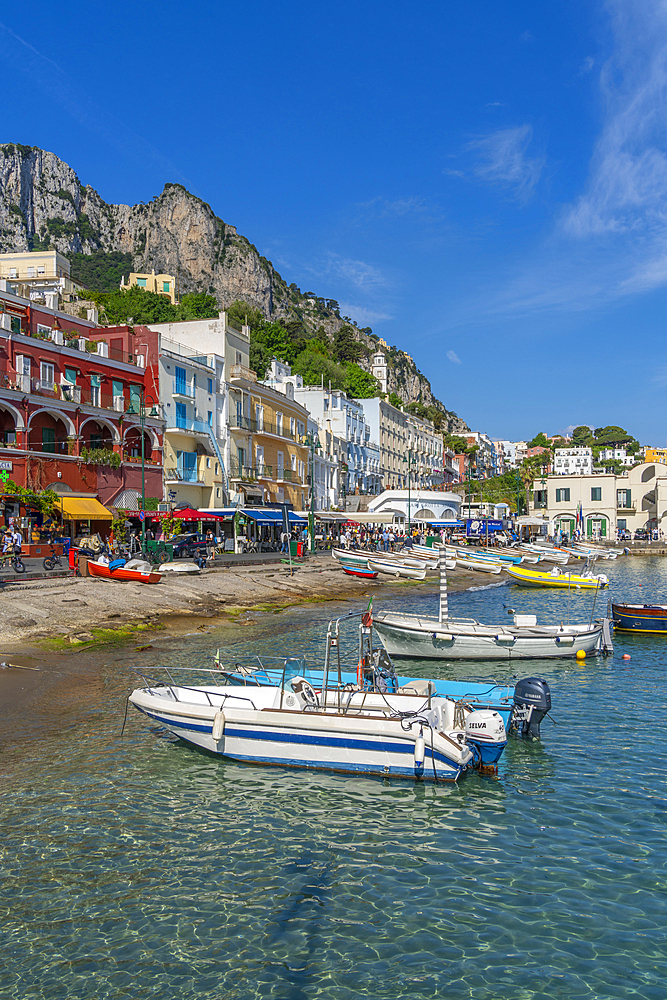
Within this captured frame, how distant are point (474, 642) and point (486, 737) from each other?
1021 cm

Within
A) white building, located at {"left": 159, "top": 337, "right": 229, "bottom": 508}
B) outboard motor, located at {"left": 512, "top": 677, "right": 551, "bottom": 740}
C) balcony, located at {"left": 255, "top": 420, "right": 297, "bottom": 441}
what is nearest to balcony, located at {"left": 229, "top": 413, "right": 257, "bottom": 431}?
white building, located at {"left": 159, "top": 337, "right": 229, "bottom": 508}

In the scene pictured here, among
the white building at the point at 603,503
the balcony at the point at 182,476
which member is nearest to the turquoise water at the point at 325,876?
the balcony at the point at 182,476

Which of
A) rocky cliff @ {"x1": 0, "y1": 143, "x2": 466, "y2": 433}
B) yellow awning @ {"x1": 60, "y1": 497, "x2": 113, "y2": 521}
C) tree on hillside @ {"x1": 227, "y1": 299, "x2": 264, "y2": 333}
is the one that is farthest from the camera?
rocky cliff @ {"x1": 0, "y1": 143, "x2": 466, "y2": 433}

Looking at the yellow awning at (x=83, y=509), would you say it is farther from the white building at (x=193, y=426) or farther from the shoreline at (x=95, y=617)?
the white building at (x=193, y=426)

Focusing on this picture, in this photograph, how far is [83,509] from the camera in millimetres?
37219

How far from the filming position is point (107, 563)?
103ft

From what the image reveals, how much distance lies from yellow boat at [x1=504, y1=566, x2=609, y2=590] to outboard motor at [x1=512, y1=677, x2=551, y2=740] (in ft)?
100

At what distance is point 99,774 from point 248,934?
528 cm

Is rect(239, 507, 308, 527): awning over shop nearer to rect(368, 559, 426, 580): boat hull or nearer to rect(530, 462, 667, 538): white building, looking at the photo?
rect(368, 559, 426, 580): boat hull

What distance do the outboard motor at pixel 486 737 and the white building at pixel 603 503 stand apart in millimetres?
82425

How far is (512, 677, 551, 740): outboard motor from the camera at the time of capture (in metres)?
14.2

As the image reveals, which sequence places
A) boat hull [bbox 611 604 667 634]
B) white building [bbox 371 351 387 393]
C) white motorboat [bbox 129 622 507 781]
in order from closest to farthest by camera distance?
white motorboat [bbox 129 622 507 781]
boat hull [bbox 611 604 667 634]
white building [bbox 371 351 387 393]

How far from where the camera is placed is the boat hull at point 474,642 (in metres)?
22.3

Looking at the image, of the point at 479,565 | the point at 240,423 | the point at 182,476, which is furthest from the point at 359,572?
the point at 479,565
